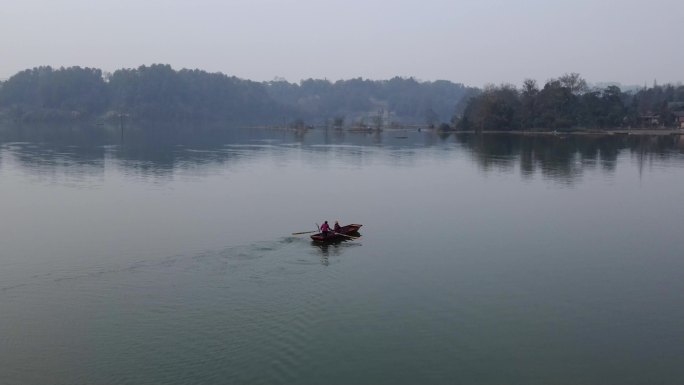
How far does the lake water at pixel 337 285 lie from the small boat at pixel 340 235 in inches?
12.8

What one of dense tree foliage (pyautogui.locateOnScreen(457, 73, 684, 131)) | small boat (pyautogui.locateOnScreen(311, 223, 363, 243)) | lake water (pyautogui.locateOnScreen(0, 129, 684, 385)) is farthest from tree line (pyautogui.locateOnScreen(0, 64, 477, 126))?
small boat (pyautogui.locateOnScreen(311, 223, 363, 243))

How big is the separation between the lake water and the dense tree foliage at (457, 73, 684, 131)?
5297cm

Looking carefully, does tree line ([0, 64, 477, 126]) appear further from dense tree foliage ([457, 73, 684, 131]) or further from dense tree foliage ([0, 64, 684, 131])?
dense tree foliage ([457, 73, 684, 131])

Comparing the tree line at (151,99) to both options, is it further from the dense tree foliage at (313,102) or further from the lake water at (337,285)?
the lake water at (337,285)

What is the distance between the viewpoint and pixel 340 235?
63.9 ft

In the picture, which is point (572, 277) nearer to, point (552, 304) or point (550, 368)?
point (552, 304)

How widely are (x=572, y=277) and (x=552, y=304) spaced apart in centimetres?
245

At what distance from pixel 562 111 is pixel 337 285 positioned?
247 ft

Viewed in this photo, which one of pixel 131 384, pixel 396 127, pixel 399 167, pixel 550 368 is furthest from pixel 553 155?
pixel 396 127

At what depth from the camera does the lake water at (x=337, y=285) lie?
1136 centimetres

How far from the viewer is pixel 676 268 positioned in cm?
1777

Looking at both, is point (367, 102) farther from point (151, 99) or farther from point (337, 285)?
point (337, 285)

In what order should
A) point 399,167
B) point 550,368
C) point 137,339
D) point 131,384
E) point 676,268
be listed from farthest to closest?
1. point 399,167
2. point 676,268
3. point 137,339
4. point 550,368
5. point 131,384

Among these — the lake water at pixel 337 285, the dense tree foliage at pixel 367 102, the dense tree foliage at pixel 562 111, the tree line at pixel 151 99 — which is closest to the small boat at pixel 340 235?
the lake water at pixel 337 285
